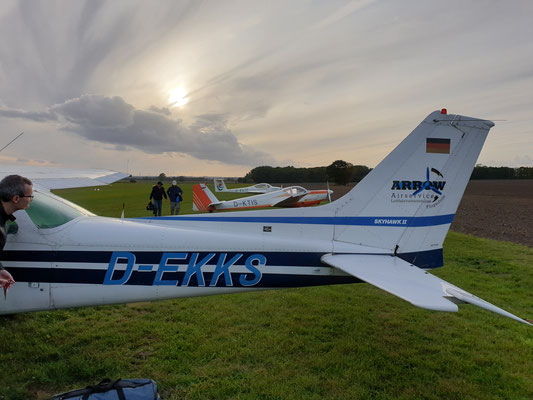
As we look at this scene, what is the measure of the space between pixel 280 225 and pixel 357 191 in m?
1.01

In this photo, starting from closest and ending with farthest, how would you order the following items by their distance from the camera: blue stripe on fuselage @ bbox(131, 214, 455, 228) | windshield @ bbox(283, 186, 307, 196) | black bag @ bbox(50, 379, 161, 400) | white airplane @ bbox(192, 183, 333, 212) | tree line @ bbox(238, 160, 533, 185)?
1. black bag @ bbox(50, 379, 161, 400)
2. blue stripe on fuselage @ bbox(131, 214, 455, 228)
3. white airplane @ bbox(192, 183, 333, 212)
4. windshield @ bbox(283, 186, 307, 196)
5. tree line @ bbox(238, 160, 533, 185)

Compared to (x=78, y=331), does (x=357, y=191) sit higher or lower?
higher

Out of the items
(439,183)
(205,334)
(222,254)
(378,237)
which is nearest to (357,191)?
(378,237)

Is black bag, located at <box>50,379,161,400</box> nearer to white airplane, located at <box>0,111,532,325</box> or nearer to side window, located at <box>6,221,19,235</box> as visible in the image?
white airplane, located at <box>0,111,532,325</box>

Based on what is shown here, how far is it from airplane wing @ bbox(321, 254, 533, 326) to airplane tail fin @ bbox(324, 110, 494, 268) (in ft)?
1.12

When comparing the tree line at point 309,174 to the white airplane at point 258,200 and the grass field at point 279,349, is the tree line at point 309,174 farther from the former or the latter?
the grass field at point 279,349

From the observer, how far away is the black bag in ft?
7.47

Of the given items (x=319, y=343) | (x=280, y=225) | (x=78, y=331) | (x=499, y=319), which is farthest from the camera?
(x=499, y=319)

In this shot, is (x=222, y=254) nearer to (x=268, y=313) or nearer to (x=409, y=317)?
(x=268, y=313)

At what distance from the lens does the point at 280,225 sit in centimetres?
334

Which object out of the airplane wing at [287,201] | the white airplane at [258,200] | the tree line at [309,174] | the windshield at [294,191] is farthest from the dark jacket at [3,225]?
the tree line at [309,174]

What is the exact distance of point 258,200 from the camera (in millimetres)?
17094

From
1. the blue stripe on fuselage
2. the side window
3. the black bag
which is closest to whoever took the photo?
the black bag

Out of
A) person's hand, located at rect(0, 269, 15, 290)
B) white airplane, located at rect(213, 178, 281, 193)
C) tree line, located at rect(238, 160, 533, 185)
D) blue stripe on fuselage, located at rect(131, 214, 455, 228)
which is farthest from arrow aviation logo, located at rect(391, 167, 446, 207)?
tree line, located at rect(238, 160, 533, 185)
